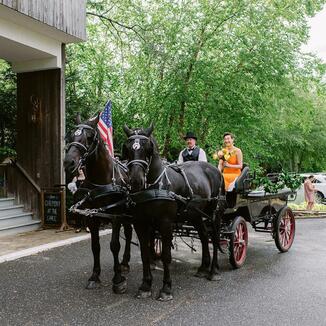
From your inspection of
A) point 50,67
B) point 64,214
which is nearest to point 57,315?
point 64,214

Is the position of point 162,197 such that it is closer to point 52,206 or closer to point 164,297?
point 164,297

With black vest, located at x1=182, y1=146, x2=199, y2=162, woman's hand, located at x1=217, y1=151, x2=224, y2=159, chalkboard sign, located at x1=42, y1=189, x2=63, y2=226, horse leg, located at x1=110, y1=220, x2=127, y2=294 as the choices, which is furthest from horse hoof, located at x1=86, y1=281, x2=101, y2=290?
chalkboard sign, located at x1=42, y1=189, x2=63, y2=226

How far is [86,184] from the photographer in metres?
5.70

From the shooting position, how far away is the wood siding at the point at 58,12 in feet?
28.7

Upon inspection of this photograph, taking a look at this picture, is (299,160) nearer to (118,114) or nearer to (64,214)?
(118,114)

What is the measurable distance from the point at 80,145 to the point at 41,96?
262 inches

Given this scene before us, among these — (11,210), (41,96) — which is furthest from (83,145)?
Result: (41,96)

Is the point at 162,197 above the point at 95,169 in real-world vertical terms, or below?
below

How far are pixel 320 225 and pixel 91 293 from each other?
30.3ft

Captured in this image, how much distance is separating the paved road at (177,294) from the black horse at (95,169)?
33 cm

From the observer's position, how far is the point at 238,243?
23.0 feet

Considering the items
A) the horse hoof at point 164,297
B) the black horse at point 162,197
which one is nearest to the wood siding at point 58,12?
the black horse at point 162,197

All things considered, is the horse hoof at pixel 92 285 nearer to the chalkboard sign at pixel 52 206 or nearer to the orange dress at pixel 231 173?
the orange dress at pixel 231 173

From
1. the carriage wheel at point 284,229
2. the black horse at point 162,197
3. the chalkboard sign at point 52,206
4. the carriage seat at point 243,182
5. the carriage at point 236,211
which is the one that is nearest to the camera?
the black horse at point 162,197
